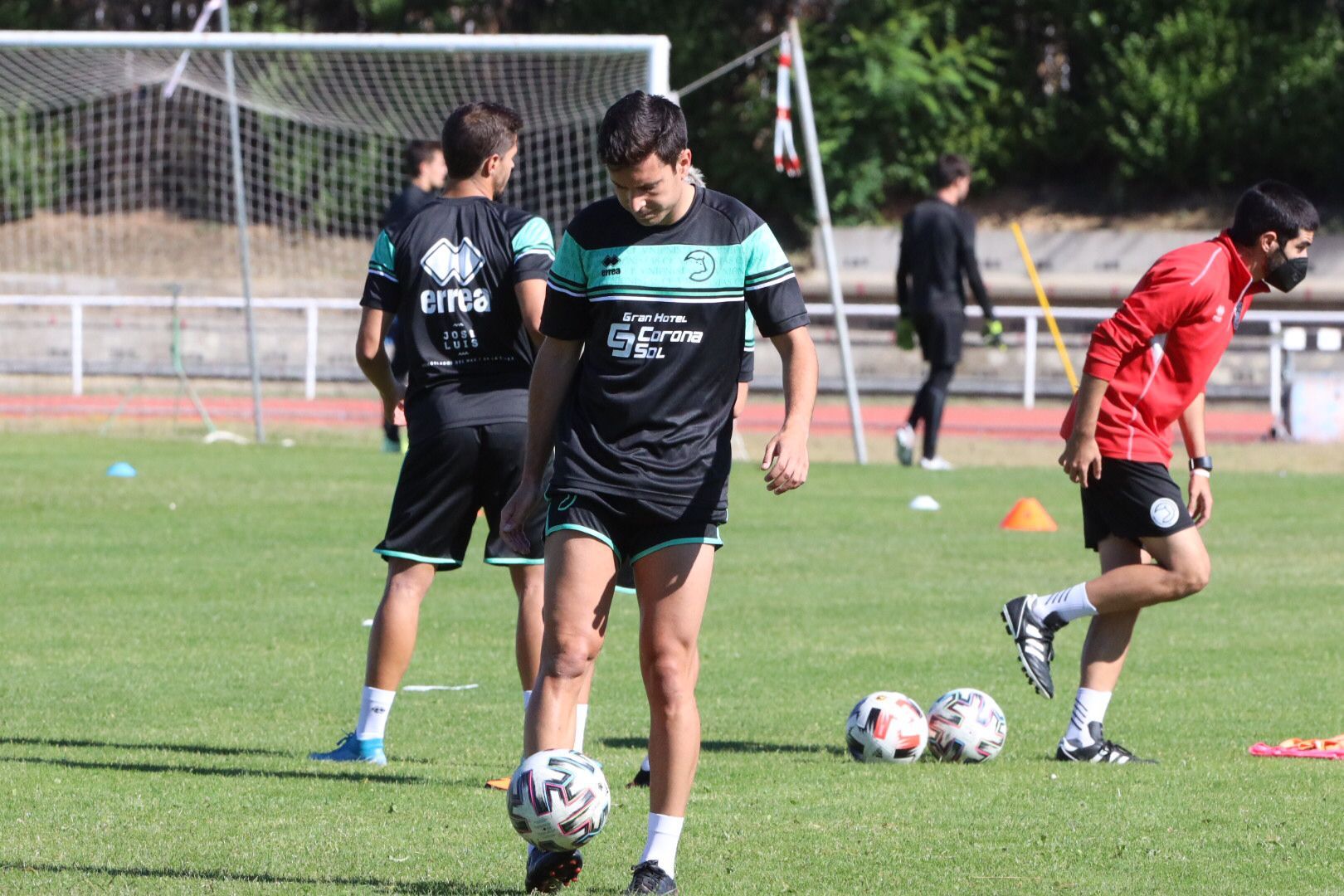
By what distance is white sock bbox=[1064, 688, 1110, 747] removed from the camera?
20.8ft

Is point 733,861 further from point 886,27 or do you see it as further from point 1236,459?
point 886,27

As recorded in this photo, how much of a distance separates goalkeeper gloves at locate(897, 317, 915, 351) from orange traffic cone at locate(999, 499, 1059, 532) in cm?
425

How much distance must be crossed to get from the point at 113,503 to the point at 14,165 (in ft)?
37.3

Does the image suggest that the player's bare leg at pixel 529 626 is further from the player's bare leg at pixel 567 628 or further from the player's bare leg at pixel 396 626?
the player's bare leg at pixel 567 628

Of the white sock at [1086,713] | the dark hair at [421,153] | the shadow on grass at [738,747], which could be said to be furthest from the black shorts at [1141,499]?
the dark hair at [421,153]

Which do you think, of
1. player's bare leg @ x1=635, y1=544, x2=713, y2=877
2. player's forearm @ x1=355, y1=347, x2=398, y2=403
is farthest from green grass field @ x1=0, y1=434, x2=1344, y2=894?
player's forearm @ x1=355, y1=347, x2=398, y2=403

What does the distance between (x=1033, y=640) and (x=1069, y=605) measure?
6.9 inches

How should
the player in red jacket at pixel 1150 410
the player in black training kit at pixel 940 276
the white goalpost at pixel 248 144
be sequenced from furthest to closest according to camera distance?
the white goalpost at pixel 248 144
the player in black training kit at pixel 940 276
the player in red jacket at pixel 1150 410

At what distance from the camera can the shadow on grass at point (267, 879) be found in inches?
175

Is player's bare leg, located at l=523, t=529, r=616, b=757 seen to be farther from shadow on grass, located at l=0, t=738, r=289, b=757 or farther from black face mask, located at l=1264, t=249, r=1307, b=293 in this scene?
black face mask, located at l=1264, t=249, r=1307, b=293

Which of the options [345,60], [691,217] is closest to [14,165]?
[345,60]

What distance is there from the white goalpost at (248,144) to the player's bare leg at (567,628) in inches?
424

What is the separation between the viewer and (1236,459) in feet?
62.5

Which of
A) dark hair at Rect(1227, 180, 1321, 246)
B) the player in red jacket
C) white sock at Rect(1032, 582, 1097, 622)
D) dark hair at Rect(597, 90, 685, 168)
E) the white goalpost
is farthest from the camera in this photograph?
the white goalpost
